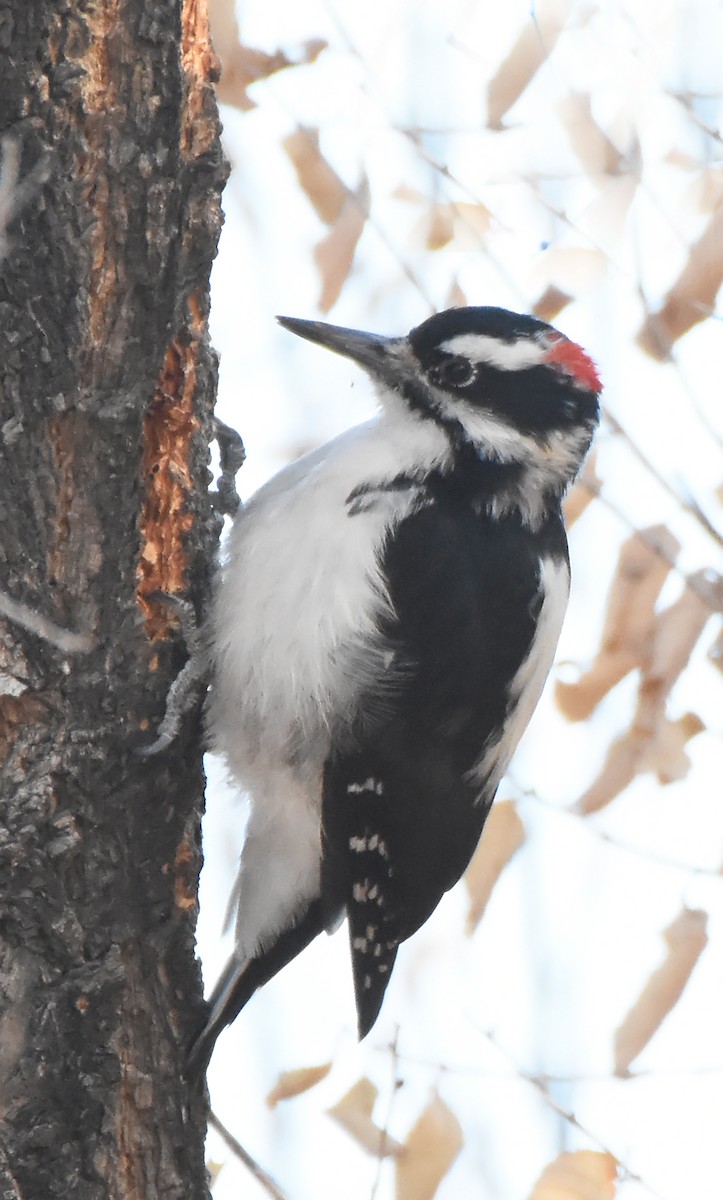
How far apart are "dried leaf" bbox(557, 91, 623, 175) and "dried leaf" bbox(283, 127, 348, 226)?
1.81 ft

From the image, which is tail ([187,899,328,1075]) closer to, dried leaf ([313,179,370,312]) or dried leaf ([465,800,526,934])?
dried leaf ([465,800,526,934])

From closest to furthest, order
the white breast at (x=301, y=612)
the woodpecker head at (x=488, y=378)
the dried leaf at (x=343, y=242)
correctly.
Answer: the white breast at (x=301, y=612)
the woodpecker head at (x=488, y=378)
the dried leaf at (x=343, y=242)

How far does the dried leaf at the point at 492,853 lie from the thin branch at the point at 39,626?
1.65 m

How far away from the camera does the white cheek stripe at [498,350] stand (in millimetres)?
2734

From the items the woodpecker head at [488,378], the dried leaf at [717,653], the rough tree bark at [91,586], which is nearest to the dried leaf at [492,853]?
the dried leaf at [717,653]

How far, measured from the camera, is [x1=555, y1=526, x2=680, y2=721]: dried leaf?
3.13 m

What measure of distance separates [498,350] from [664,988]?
1.42 m

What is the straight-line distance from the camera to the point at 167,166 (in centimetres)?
197

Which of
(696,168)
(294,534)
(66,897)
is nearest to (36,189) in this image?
(294,534)

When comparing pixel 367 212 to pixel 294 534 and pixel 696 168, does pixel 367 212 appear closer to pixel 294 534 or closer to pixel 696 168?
pixel 696 168

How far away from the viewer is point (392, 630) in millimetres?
2494

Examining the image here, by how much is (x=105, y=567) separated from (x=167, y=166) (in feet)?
2.00

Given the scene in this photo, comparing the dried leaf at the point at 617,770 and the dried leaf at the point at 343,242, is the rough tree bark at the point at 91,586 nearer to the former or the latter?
the dried leaf at the point at 343,242

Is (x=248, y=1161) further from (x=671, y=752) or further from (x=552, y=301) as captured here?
(x=552, y=301)
